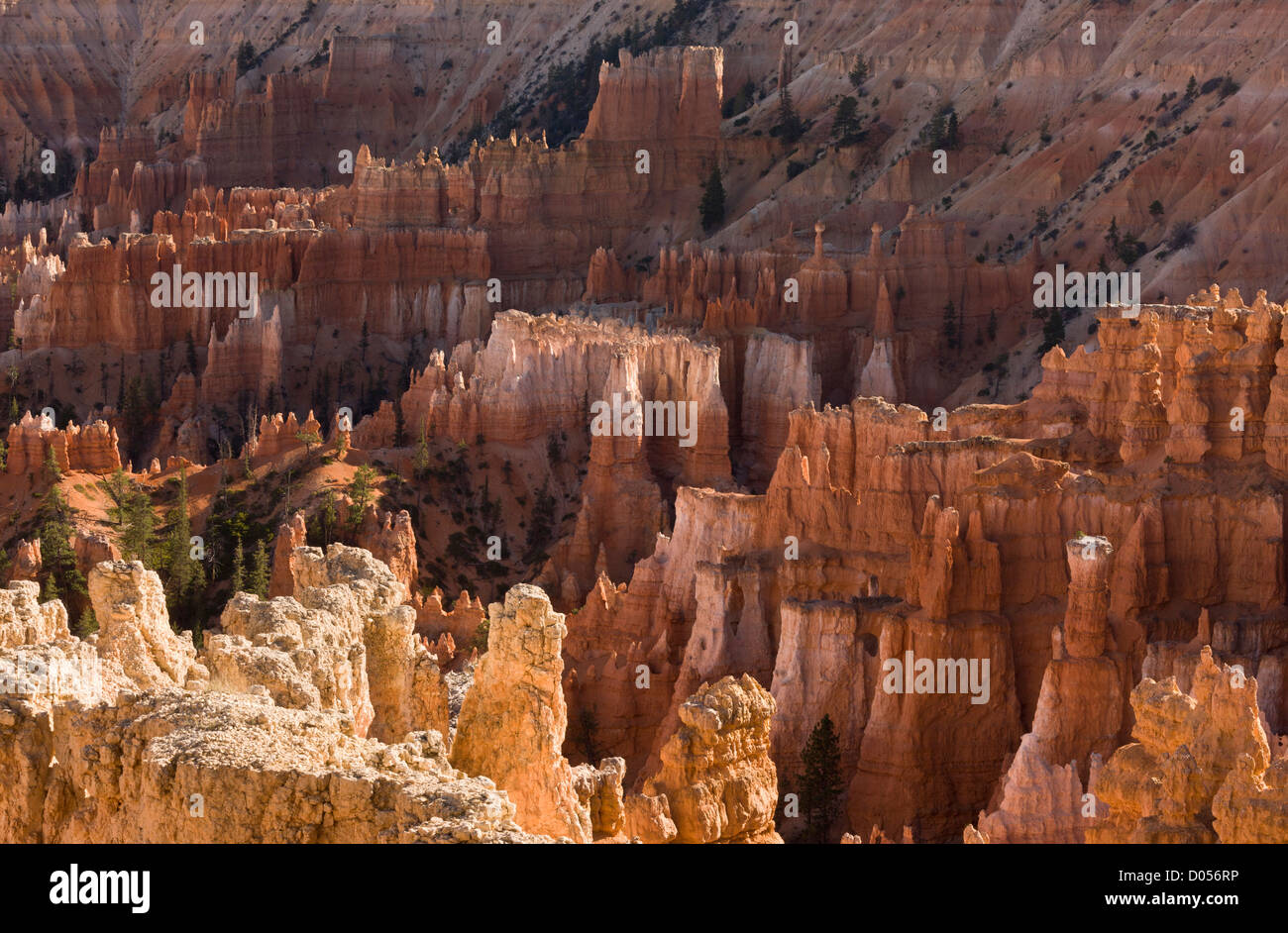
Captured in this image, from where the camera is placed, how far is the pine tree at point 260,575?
56.0 m

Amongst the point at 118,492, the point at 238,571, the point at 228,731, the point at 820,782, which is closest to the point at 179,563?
the point at 238,571

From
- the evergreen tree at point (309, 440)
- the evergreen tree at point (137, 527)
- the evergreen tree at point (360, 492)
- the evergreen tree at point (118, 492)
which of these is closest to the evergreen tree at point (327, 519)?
the evergreen tree at point (360, 492)

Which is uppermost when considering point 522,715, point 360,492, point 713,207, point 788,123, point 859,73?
point 859,73

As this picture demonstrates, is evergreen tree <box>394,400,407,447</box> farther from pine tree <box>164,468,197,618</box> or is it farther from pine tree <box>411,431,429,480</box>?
pine tree <box>164,468,197,618</box>

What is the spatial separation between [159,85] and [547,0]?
117ft

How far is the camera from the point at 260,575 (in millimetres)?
56344

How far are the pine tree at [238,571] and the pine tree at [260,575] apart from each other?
0.27 m

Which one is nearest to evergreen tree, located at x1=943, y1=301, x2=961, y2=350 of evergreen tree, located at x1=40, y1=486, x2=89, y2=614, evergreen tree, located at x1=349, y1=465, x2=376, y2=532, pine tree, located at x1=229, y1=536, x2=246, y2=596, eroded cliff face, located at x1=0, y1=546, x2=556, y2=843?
evergreen tree, located at x1=349, y1=465, x2=376, y2=532

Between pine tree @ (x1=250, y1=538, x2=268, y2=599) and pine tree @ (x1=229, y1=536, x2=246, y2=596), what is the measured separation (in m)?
0.27

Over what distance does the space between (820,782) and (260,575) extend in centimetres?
2047

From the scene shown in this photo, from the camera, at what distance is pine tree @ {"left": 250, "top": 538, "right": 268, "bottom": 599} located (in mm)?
56000

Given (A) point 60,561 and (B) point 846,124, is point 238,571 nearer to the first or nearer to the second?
(A) point 60,561

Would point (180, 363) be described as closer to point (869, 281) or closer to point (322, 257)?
point (322, 257)

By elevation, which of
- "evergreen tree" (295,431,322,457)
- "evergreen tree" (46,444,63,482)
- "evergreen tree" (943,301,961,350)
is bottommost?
"evergreen tree" (46,444,63,482)
